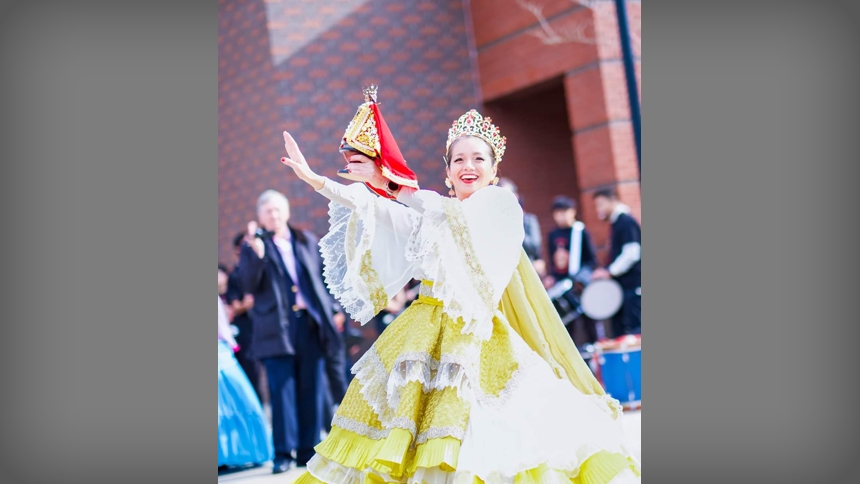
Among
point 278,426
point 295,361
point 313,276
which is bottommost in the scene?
point 278,426

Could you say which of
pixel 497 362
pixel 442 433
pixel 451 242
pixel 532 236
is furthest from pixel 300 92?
pixel 442 433

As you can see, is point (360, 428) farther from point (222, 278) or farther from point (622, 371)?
point (622, 371)

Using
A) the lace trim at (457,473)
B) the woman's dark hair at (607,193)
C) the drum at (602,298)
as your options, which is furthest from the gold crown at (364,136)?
the woman's dark hair at (607,193)

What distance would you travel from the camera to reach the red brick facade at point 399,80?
17.0 feet

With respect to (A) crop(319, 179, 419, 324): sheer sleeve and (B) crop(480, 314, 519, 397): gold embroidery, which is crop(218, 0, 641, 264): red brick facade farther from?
(B) crop(480, 314, 519, 397): gold embroidery

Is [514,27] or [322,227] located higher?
[514,27]

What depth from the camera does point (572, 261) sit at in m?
5.78

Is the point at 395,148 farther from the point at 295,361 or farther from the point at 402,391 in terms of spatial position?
the point at 295,361

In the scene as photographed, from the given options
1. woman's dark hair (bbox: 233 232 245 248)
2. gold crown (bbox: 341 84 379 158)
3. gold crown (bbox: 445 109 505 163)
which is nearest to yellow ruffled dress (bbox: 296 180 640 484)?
gold crown (bbox: 341 84 379 158)

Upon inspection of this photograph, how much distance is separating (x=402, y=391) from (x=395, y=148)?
0.71 meters

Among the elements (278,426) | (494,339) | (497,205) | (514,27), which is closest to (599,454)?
(494,339)

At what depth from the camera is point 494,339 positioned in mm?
2729

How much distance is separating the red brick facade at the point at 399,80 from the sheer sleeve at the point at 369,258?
2.42 metres

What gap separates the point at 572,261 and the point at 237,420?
2490mm
